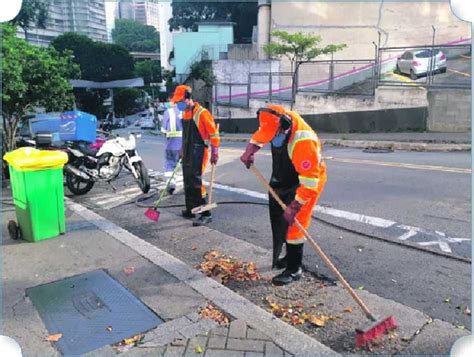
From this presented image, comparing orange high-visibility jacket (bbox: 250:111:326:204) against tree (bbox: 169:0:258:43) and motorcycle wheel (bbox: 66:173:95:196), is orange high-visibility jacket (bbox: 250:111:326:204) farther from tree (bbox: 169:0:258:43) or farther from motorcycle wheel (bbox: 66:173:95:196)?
tree (bbox: 169:0:258:43)

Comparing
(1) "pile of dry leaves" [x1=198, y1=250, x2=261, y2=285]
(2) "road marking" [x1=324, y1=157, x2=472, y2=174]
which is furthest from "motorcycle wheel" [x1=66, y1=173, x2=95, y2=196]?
(2) "road marking" [x1=324, y1=157, x2=472, y2=174]

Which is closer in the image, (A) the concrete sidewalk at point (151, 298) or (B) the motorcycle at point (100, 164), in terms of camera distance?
(A) the concrete sidewalk at point (151, 298)

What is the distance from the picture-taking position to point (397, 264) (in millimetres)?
4383

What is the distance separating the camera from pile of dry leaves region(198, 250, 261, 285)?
13.4 ft

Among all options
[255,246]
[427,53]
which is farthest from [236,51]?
[255,246]

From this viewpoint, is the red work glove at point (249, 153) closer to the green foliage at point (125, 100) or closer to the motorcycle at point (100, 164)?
the motorcycle at point (100, 164)

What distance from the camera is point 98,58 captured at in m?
48.5

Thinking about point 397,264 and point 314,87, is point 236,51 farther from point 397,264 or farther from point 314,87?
point 397,264

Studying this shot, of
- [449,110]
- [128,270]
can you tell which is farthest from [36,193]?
[449,110]

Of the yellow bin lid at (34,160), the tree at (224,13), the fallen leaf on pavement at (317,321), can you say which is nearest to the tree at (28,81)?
the yellow bin lid at (34,160)

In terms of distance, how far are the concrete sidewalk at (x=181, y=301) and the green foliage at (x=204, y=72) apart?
25398 millimetres

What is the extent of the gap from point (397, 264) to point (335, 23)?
2522 centimetres

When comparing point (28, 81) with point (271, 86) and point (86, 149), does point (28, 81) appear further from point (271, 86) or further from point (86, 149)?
point (271, 86)

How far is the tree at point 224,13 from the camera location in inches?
1614
